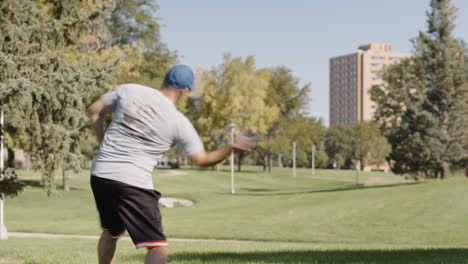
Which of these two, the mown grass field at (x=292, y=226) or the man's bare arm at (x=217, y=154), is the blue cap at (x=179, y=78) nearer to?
the man's bare arm at (x=217, y=154)

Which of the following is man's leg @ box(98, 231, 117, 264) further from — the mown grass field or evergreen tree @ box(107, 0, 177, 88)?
evergreen tree @ box(107, 0, 177, 88)

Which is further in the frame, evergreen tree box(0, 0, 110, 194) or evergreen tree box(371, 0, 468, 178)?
evergreen tree box(371, 0, 468, 178)

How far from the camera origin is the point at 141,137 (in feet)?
14.3

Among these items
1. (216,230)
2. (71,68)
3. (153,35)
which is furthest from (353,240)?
(153,35)

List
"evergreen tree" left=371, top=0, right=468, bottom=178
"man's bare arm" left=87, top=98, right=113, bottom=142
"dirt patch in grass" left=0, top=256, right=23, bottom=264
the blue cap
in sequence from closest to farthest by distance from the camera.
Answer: the blue cap, "man's bare arm" left=87, top=98, right=113, bottom=142, "dirt patch in grass" left=0, top=256, right=23, bottom=264, "evergreen tree" left=371, top=0, right=468, bottom=178

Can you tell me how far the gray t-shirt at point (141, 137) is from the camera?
4273 mm

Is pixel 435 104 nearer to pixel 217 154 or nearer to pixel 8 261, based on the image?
pixel 8 261

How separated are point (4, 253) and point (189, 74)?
6734 mm

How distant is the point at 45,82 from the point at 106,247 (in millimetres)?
6649

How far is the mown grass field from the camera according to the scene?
958cm

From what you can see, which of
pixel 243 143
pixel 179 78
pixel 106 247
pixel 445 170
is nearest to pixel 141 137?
pixel 179 78

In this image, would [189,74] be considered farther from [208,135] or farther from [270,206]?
[208,135]

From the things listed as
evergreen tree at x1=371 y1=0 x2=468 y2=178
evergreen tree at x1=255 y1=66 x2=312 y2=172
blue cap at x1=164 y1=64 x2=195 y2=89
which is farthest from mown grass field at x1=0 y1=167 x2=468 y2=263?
evergreen tree at x1=255 y1=66 x2=312 y2=172

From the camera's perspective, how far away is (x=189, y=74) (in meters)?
4.39
